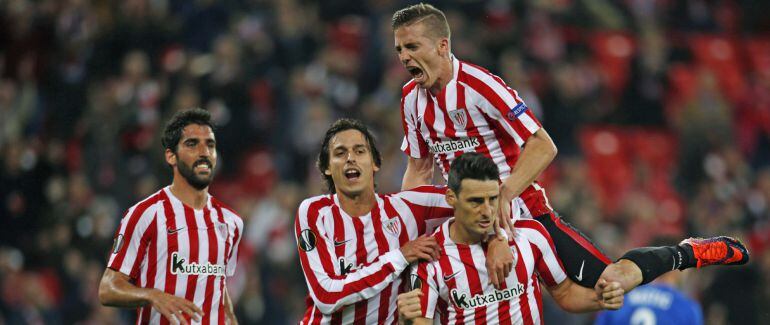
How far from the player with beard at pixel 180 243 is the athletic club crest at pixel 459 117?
1.29 metres

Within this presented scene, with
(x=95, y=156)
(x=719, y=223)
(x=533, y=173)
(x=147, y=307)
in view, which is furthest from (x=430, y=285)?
(x=95, y=156)

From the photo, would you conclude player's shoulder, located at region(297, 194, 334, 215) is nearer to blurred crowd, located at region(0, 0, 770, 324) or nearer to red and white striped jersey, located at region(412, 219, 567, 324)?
red and white striped jersey, located at region(412, 219, 567, 324)

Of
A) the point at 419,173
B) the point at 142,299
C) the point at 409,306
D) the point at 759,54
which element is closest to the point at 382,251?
the point at 409,306

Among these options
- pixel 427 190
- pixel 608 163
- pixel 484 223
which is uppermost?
pixel 608 163

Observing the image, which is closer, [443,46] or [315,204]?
[443,46]

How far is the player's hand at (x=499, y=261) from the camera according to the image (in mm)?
4625

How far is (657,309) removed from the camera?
20.6 ft

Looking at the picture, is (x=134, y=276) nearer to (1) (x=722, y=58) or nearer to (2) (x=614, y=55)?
(2) (x=614, y=55)

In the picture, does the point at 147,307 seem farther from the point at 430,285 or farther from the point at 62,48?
the point at 62,48

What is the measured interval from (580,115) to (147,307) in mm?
5753

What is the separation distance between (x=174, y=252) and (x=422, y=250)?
1354 mm

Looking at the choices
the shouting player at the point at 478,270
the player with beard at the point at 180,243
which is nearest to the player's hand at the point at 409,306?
the shouting player at the point at 478,270

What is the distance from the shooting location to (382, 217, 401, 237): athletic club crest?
4994 mm

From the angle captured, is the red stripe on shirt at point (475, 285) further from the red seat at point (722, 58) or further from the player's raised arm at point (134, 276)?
the red seat at point (722, 58)
